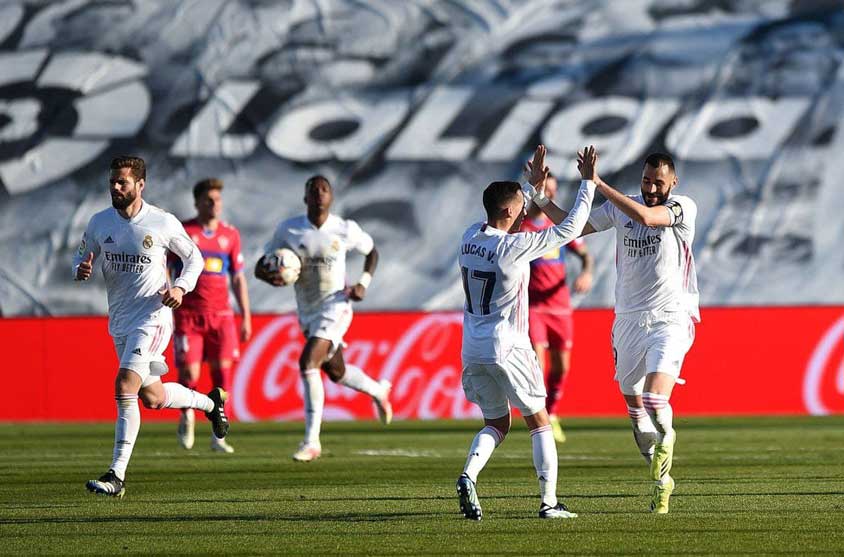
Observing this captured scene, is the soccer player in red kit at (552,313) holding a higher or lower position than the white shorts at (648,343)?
higher

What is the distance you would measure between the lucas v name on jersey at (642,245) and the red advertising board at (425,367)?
10095 millimetres

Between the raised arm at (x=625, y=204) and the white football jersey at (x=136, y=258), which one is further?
the white football jersey at (x=136, y=258)

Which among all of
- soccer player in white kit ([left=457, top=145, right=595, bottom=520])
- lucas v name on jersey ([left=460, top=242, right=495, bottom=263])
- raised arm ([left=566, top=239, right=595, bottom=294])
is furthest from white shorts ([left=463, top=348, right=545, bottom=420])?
raised arm ([left=566, top=239, right=595, bottom=294])

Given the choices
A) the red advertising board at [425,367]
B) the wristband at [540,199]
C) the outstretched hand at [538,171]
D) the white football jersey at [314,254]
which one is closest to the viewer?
the outstretched hand at [538,171]

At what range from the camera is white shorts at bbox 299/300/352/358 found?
1271 centimetres

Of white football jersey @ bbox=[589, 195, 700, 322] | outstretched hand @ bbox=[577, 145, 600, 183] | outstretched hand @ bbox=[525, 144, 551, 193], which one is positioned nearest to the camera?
outstretched hand @ bbox=[577, 145, 600, 183]

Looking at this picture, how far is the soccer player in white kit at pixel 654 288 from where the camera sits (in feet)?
29.7

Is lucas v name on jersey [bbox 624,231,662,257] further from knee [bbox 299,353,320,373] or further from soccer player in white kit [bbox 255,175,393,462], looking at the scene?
knee [bbox 299,353,320,373]

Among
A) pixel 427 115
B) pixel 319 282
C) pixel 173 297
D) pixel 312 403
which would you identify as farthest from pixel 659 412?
pixel 427 115

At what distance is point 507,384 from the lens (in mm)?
8383

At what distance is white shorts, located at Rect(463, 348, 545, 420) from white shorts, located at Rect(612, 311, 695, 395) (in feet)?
3.33

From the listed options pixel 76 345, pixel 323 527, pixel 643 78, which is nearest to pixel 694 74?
pixel 643 78

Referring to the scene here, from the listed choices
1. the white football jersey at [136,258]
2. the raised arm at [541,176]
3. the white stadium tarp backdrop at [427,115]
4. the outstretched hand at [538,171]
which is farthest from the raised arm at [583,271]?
the white stadium tarp backdrop at [427,115]

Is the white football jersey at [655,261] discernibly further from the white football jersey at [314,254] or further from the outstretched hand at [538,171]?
the white football jersey at [314,254]
